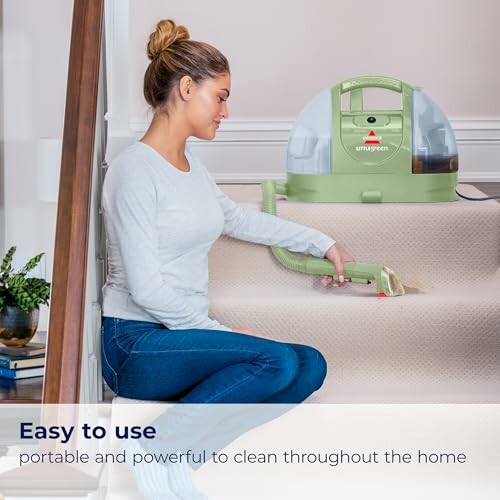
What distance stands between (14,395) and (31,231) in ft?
4.89

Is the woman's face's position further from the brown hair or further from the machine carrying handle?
the machine carrying handle

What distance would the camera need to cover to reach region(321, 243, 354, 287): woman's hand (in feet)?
8.23

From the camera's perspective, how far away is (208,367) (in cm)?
210

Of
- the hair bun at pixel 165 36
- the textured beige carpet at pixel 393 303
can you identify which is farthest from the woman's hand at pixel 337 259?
the hair bun at pixel 165 36

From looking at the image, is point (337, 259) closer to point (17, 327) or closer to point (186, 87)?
point (186, 87)

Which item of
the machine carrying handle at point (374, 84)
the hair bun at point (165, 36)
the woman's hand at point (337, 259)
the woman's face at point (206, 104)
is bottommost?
the woman's hand at point (337, 259)

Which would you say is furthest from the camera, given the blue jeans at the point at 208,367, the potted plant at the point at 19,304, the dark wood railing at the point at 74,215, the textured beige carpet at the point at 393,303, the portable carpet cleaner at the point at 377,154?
the portable carpet cleaner at the point at 377,154

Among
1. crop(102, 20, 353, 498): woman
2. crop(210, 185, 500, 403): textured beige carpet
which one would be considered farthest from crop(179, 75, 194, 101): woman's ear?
crop(210, 185, 500, 403): textured beige carpet

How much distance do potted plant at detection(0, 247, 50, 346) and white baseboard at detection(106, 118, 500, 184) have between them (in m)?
1.14

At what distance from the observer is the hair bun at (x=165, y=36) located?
2.25m

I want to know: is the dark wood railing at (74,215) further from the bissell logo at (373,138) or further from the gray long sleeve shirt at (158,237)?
the bissell logo at (373,138)

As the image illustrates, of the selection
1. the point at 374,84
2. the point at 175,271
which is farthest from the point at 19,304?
the point at 374,84

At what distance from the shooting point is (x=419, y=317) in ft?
7.97

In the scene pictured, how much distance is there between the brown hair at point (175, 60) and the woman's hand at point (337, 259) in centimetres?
54
